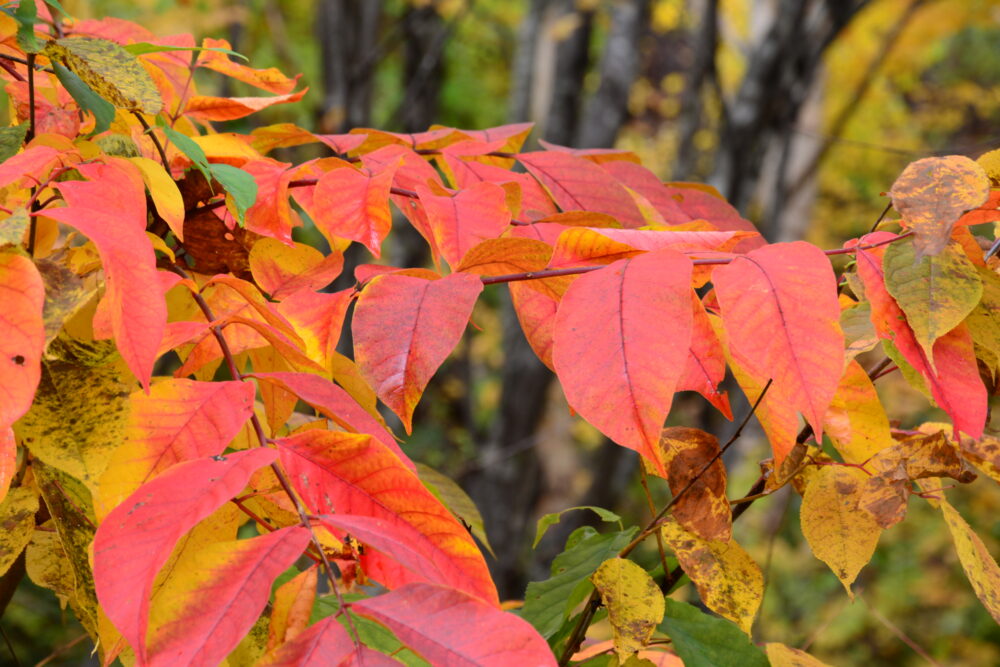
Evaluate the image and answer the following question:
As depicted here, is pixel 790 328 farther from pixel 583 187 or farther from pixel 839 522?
pixel 583 187

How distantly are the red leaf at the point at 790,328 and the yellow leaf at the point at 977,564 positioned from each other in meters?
0.21

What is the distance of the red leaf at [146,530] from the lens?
358 mm

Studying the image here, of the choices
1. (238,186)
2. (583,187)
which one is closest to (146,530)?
(238,186)

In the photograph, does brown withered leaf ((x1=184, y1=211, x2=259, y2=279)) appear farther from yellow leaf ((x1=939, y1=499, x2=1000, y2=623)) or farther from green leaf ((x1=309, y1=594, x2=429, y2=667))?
yellow leaf ((x1=939, y1=499, x2=1000, y2=623))

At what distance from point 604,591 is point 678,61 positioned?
11.5 m

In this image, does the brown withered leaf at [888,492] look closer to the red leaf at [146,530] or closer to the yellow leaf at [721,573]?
the yellow leaf at [721,573]

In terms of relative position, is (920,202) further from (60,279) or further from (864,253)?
(60,279)

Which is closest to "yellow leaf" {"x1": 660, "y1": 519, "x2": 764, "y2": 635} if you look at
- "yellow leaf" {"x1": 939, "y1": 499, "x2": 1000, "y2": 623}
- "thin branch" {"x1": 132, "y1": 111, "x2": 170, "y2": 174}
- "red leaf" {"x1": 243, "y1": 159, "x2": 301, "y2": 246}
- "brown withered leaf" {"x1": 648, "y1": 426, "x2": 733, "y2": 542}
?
"brown withered leaf" {"x1": 648, "y1": 426, "x2": 733, "y2": 542}

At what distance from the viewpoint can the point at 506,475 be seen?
3.93 metres

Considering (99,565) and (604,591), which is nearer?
(99,565)

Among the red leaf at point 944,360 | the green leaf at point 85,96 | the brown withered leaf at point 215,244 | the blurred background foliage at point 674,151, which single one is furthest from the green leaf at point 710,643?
the blurred background foliage at point 674,151

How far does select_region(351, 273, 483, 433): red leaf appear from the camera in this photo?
1.56 ft

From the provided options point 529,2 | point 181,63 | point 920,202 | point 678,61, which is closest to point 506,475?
point 529,2

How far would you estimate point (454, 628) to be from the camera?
38 cm
